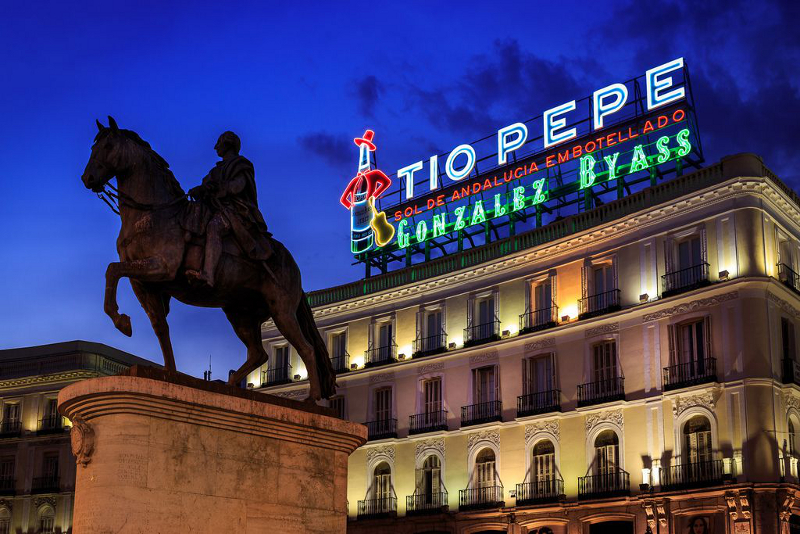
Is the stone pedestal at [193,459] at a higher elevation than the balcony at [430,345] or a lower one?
lower

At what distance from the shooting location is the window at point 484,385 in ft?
173

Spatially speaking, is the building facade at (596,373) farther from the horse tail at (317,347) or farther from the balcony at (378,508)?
the horse tail at (317,347)

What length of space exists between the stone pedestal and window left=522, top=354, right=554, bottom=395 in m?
37.7

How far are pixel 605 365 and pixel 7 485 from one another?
1800 inches

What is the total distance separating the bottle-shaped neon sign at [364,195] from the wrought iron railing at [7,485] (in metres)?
30.4

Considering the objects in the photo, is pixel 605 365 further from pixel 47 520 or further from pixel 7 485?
pixel 7 485

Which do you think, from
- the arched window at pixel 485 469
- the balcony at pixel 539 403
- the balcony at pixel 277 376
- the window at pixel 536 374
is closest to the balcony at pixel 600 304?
the window at pixel 536 374

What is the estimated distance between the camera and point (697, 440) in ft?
142

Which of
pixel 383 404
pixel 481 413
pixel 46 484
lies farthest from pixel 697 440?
pixel 46 484

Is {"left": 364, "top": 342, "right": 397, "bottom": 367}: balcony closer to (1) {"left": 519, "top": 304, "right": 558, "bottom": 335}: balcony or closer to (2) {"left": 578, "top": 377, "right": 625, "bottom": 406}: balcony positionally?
(1) {"left": 519, "top": 304, "right": 558, "bottom": 335}: balcony

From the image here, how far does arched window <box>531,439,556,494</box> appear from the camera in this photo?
160 feet

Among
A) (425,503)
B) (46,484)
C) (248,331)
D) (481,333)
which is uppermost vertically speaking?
(481,333)

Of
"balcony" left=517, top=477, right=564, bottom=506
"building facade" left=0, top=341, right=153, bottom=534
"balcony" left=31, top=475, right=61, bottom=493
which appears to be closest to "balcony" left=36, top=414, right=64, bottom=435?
"building facade" left=0, top=341, right=153, bottom=534

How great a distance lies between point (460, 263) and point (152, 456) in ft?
148
